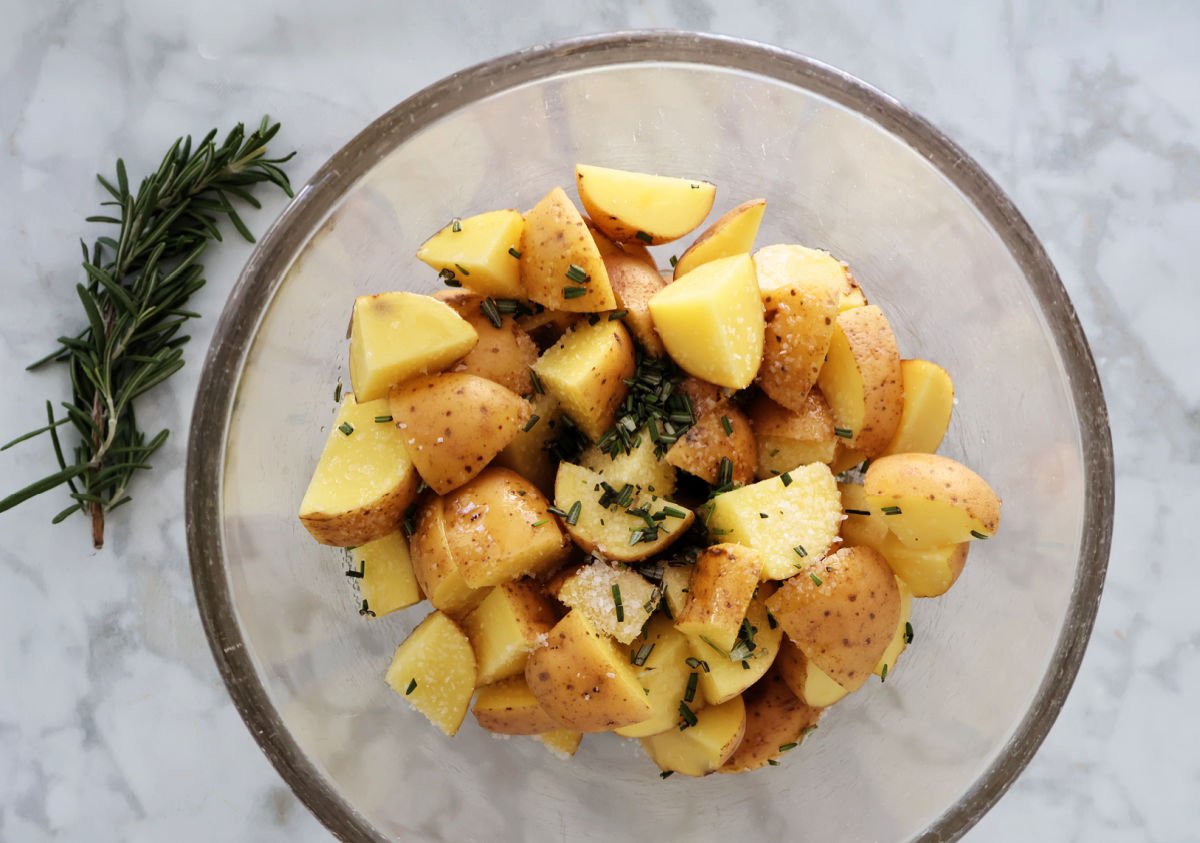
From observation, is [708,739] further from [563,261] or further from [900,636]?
[563,261]

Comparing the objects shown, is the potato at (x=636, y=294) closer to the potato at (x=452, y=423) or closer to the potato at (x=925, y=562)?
the potato at (x=452, y=423)

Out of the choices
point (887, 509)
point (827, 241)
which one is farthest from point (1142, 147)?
point (887, 509)

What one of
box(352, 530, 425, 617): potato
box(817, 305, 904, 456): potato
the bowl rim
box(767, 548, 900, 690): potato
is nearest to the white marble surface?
the bowl rim

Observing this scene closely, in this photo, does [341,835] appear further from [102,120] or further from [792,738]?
[102,120]

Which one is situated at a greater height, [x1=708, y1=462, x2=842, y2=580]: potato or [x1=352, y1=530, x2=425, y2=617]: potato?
[x1=708, y1=462, x2=842, y2=580]: potato

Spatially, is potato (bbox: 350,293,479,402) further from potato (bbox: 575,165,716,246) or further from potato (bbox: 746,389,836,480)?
potato (bbox: 746,389,836,480)
